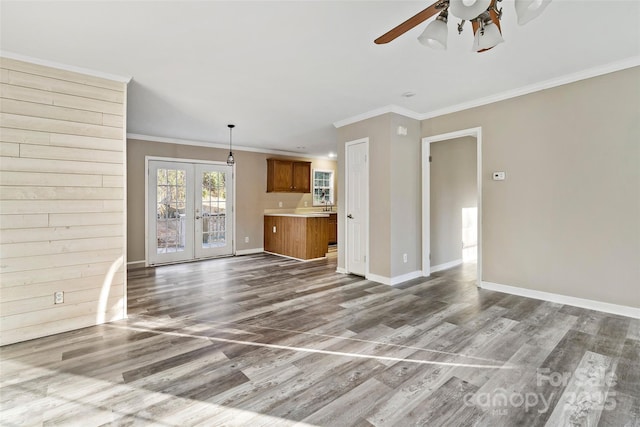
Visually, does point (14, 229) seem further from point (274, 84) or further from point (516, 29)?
point (516, 29)

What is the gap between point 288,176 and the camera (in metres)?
7.34

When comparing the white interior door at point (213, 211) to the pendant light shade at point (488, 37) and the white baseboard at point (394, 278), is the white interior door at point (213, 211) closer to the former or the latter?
the white baseboard at point (394, 278)

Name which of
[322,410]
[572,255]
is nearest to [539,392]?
[322,410]

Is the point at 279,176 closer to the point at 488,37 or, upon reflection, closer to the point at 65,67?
the point at 65,67

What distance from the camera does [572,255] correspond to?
3240 mm

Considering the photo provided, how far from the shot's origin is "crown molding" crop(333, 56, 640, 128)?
2.91m

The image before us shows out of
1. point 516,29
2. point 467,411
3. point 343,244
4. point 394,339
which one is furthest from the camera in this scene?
point 343,244

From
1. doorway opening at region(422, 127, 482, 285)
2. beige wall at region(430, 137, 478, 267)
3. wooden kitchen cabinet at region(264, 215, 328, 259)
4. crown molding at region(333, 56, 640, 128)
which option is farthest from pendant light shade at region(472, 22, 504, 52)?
wooden kitchen cabinet at region(264, 215, 328, 259)

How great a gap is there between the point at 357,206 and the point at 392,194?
664 millimetres

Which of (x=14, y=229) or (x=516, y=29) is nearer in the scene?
(x=516, y=29)


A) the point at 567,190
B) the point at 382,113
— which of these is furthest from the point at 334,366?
the point at 382,113

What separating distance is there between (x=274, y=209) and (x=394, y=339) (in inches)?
209

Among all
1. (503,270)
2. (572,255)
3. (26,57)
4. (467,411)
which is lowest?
(467,411)

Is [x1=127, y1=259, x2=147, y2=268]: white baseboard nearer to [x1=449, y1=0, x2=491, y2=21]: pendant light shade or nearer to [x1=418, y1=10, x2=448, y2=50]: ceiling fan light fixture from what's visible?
[x1=418, y1=10, x2=448, y2=50]: ceiling fan light fixture
